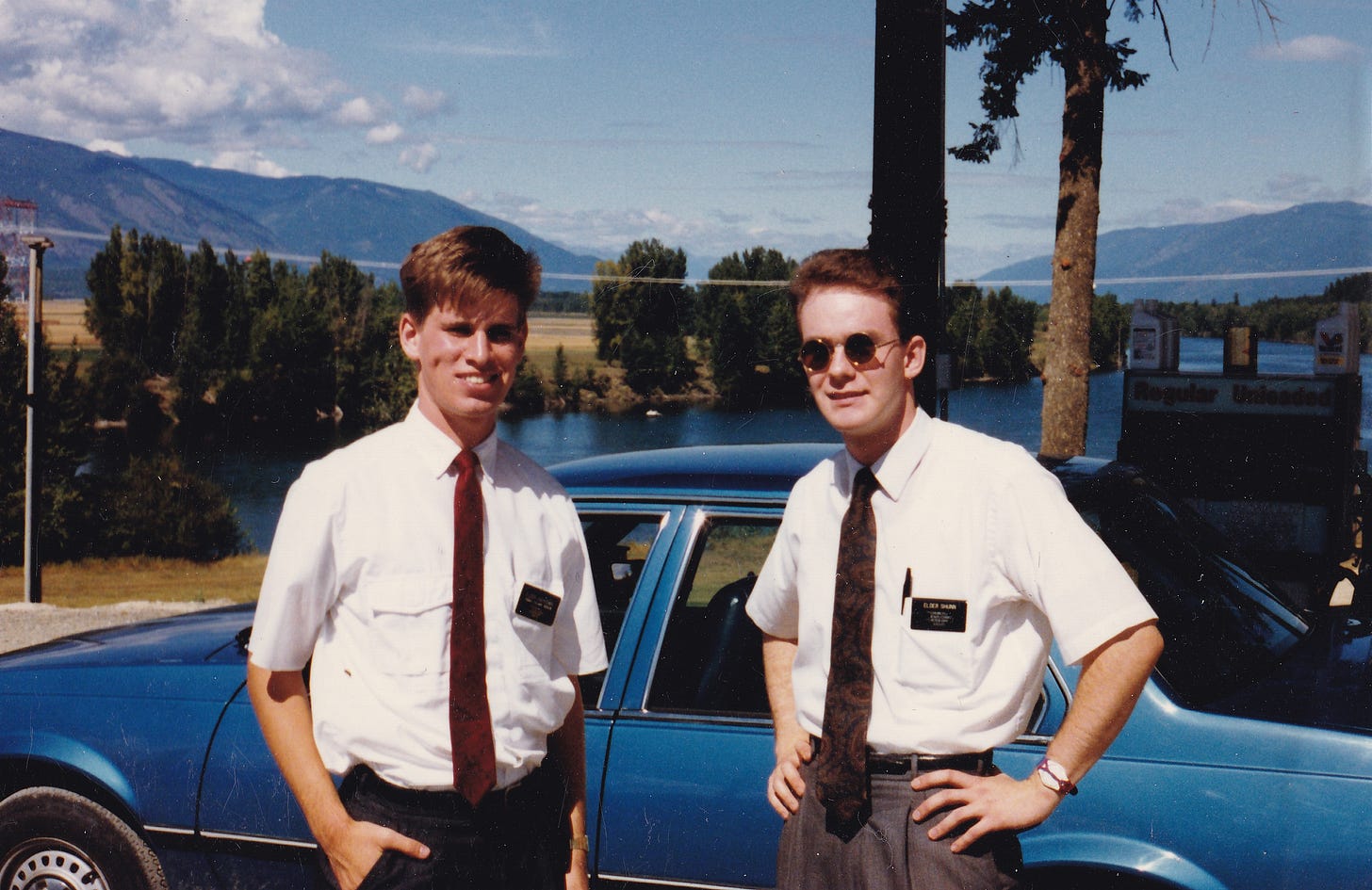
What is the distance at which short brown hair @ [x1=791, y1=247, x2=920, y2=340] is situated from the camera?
6.93 ft

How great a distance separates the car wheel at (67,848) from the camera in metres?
3.18

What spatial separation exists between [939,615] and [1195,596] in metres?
1.21

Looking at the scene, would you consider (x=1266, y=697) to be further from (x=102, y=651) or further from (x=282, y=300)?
(x=282, y=300)

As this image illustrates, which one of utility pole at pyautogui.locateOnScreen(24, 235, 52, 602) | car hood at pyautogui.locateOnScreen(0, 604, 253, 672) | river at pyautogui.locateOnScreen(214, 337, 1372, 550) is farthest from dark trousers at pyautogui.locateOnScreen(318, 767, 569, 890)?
utility pole at pyautogui.locateOnScreen(24, 235, 52, 602)

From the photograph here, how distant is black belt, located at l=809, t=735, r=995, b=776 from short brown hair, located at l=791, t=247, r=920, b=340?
0.72 meters

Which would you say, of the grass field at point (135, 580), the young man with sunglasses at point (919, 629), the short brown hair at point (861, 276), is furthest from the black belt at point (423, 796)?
the grass field at point (135, 580)

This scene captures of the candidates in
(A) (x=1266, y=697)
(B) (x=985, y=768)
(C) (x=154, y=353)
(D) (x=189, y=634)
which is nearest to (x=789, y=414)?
(D) (x=189, y=634)

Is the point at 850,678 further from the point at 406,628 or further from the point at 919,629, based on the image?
the point at 406,628

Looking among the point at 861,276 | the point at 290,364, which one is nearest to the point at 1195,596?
the point at 861,276

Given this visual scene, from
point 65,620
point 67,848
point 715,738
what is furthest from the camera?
point 65,620

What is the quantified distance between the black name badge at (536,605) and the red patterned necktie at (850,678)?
0.49 m

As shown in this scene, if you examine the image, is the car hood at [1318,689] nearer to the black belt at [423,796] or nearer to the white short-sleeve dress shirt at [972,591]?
the white short-sleeve dress shirt at [972,591]

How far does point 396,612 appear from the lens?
2000 millimetres

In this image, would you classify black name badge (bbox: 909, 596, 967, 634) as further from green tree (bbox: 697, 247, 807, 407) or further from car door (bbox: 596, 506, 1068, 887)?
green tree (bbox: 697, 247, 807, 407)
